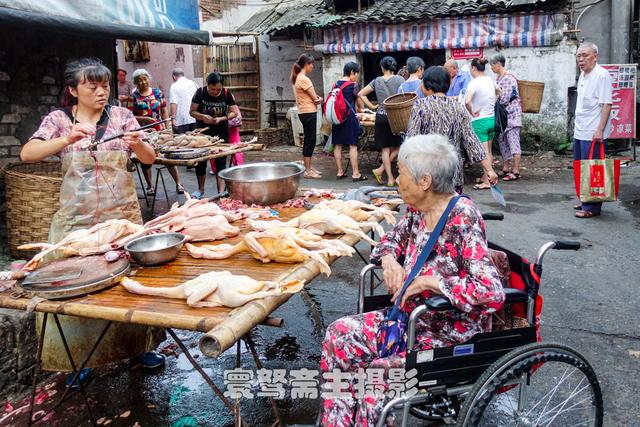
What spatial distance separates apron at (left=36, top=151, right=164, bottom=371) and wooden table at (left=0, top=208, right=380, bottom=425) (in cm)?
45

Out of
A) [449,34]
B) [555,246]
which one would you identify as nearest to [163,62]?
[449,34]

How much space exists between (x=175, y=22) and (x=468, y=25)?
7585mm

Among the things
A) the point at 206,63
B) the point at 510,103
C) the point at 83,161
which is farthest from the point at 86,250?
the point at 206,63

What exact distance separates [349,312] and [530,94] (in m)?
7.06

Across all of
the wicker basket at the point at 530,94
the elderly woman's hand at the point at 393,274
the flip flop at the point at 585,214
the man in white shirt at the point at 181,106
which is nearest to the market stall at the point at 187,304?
the elderly woman's hand at the point at 393,274

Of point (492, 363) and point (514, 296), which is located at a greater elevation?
point (514, 296)

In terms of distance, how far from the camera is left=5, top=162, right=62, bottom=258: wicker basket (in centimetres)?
490

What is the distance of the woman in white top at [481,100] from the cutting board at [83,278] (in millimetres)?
6983

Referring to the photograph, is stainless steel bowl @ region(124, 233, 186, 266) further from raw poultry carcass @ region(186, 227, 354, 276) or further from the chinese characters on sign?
the chinese characters on sign

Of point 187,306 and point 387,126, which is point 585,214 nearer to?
point 387,126

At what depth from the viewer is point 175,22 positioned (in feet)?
20.9

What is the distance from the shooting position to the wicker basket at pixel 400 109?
7602 millimetres

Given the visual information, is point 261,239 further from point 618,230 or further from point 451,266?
point 618,230

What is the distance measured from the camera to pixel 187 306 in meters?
2.30
